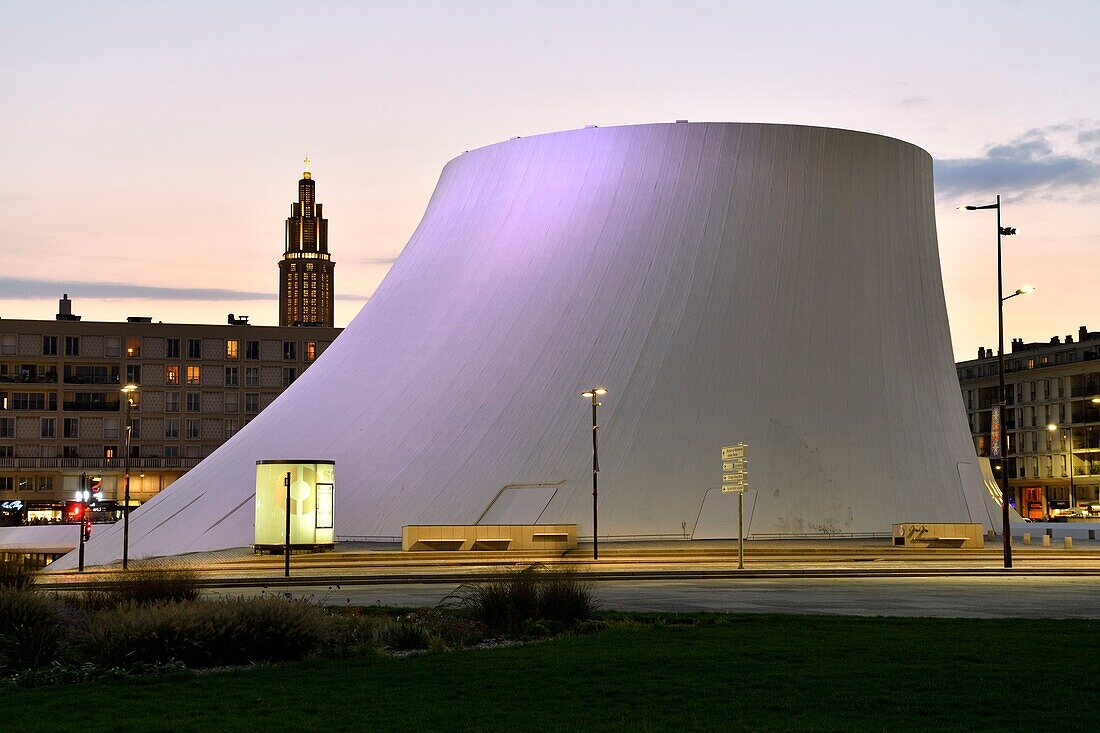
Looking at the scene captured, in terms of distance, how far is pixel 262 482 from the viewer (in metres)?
36.1

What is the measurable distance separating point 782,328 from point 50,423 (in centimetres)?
6574

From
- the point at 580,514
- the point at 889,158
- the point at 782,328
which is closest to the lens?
the point at 580,514

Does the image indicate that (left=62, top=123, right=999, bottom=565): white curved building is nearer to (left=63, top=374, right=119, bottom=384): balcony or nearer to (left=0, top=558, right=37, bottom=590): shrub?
(left=0, top=558, right=37, bottom=590): shrub

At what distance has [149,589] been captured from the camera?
16422mm

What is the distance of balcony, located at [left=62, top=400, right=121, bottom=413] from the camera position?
9550 centimetres

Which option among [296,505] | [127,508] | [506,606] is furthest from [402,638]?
[296,505]

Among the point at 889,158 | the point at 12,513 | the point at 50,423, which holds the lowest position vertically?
the point at 12,513

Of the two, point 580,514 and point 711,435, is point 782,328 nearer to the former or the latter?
point 711,435

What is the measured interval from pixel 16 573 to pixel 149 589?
9.53ft

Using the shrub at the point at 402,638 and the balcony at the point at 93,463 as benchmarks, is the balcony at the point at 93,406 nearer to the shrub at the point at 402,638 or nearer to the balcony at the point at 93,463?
the balcony at the point at 93,463

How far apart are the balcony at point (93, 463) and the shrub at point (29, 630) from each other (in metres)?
80.3

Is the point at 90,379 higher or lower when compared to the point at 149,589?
higher

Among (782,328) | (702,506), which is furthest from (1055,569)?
(782,328)

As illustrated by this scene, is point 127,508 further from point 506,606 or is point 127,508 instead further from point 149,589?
point 506,606
